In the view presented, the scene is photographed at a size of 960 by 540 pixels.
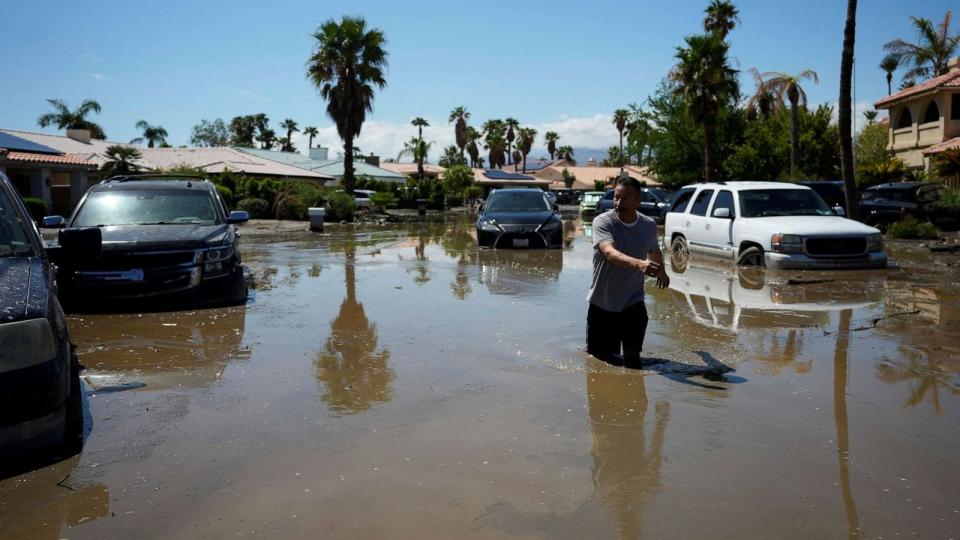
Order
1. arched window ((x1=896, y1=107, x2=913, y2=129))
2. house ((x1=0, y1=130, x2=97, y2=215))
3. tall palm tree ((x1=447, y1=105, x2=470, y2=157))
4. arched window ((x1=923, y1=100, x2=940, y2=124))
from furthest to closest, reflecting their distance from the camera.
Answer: tall palm tree ((x1=447, y1=105, x2=470, y2=157))
arched window ((x1=896, y1=107, x2=913, y2=129))
arched window ((x1=923, y1=100, x2=940, y2=124))
house ((x1=0, y1=130, x2=97, y2=215))

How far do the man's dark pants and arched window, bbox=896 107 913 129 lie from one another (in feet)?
125

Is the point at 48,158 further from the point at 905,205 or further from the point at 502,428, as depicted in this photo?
the point at 502,428

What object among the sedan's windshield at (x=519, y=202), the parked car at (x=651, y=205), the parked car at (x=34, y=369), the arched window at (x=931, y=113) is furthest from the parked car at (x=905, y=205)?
the parked car at (x=34, y=369)

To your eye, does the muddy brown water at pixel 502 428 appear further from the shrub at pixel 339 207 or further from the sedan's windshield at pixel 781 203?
the shrub at pixel 339 207

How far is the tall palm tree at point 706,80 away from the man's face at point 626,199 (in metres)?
33.9

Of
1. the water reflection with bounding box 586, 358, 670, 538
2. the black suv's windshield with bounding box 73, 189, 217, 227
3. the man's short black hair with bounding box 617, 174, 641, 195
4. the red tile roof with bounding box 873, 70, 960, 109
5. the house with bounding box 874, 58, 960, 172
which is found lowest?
the water reflection with bounding box 586, 358, 670, 538

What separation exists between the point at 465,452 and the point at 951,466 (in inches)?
102

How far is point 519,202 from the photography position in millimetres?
19516

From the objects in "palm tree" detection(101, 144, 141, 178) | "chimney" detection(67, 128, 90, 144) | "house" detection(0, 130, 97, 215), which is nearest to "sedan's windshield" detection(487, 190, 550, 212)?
"house" detection(0, 130, 97, 215)

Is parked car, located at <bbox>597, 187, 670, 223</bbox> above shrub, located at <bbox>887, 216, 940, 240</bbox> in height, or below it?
above

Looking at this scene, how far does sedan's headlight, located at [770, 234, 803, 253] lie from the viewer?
12438mm

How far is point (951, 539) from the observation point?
11.3ft

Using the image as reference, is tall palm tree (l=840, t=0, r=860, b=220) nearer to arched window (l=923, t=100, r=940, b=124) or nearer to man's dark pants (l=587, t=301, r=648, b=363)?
man's dark pants (l=587, t=301, r=648, b=363)

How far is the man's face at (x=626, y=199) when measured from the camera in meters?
6.36
